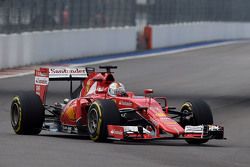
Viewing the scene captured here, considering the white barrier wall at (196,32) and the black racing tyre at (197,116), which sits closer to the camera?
the black racing tyre at (197,116)

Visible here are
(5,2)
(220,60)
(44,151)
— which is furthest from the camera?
(220,60)

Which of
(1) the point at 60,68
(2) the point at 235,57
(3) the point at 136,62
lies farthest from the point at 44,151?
(2) the point at 235,57

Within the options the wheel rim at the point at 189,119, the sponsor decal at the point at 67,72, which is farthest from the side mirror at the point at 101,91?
the wheel rim at the point at 189,119

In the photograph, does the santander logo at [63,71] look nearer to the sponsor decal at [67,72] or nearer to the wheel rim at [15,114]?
the sponsor decal at [67,72]

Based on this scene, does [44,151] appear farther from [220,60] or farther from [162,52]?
[162,52]

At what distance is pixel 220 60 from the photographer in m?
38.3

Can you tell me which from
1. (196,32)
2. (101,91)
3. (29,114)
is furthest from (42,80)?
(196,32)

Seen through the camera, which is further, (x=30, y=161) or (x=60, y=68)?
(x=60, y=68)

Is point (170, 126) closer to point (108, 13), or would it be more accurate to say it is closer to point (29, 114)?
point (29, 114)

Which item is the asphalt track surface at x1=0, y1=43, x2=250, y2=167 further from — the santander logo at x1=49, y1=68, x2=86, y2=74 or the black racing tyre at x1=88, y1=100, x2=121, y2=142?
the santander logo at x1=49, y1=68, x2=86, y2=74

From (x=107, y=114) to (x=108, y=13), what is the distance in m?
30.5

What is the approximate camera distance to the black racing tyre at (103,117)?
1322 centimetres

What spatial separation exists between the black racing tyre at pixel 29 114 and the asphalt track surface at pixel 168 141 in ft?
0.71

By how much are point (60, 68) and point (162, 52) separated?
2764 centimetres
